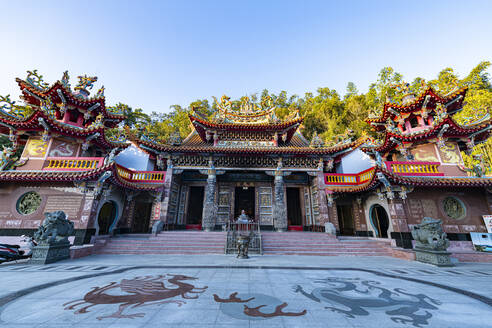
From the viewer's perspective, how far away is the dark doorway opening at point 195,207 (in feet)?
44.8

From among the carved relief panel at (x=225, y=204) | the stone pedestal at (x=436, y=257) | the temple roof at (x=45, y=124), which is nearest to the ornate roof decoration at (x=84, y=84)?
the temple roof at (x=45, y=124)

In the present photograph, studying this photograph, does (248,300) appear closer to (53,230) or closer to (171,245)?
(171,245)

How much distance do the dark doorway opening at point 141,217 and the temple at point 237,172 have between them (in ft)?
0.23

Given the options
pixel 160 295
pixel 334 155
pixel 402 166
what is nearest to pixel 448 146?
pixel 402 166

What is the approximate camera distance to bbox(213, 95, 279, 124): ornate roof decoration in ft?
47.4

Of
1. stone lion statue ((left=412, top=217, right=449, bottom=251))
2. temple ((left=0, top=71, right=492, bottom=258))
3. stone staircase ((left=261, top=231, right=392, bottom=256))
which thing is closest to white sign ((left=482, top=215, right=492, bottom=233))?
temple ((left=0, top=71, right=492, bottom=258))

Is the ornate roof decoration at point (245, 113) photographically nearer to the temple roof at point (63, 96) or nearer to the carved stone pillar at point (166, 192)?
the carved stone pillar at point (166, 192)

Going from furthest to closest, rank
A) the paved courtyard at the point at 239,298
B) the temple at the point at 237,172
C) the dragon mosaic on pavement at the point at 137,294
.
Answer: the temple at the point at 237,172, the dragon mosaic on pavement at the point at 137,294, the paved courtyard at the point at 239,298

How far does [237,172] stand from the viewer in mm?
13953

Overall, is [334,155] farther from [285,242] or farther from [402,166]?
[285,242]

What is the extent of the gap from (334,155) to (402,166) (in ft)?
12.0

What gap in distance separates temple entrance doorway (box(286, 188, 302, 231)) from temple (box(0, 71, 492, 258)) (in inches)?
2.9

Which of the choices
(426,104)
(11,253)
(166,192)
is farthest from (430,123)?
(11,253)

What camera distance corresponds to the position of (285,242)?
9.18 metres
